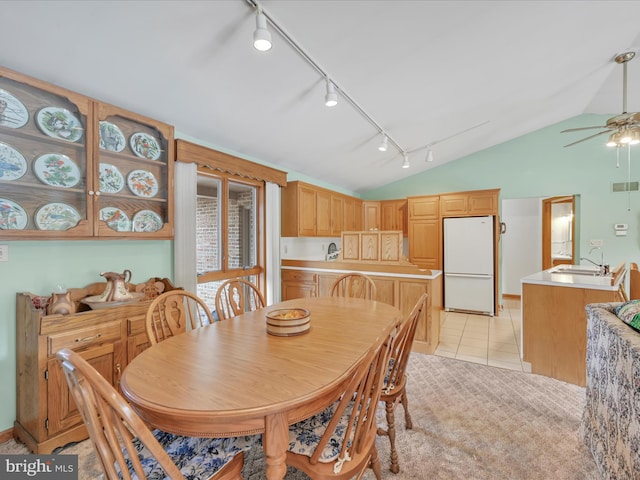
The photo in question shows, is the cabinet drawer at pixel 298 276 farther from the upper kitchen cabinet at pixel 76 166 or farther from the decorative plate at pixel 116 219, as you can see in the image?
the decorative plate at pixel 116 219

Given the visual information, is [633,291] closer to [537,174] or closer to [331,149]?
[537,174]

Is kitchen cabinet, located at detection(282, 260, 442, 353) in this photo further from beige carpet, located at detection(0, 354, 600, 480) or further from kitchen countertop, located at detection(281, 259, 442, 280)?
beige carpet, located at detection(0, 354, 600, 480)

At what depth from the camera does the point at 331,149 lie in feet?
12.9

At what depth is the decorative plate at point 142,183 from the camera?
229cm

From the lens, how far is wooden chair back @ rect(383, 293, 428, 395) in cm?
147

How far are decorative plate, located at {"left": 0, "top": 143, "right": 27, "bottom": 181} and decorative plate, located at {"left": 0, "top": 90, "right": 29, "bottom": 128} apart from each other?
0.13 m

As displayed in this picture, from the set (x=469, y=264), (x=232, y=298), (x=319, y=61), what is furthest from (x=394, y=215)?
(x=232, y=298)

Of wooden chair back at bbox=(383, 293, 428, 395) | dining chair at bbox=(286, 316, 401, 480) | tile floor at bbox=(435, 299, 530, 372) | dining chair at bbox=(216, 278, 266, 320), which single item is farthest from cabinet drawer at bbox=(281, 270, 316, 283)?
dining chair at bbox=(286, 316, 401, 480)

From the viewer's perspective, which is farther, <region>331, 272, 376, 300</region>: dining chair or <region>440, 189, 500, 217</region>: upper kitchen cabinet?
<region>440, 189, 500, 217</region>: upper kitchen cabinet

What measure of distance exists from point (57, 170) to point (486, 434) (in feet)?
10.7

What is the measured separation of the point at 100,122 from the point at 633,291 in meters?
4.58

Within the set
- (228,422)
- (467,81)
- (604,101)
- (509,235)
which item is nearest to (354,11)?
(467,81)

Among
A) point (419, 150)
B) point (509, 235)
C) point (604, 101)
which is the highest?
point (604, 101)

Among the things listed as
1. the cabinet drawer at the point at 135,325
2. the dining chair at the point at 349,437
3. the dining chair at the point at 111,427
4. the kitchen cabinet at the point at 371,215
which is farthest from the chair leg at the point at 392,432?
the kitchen cabinet at the point at 371,215
